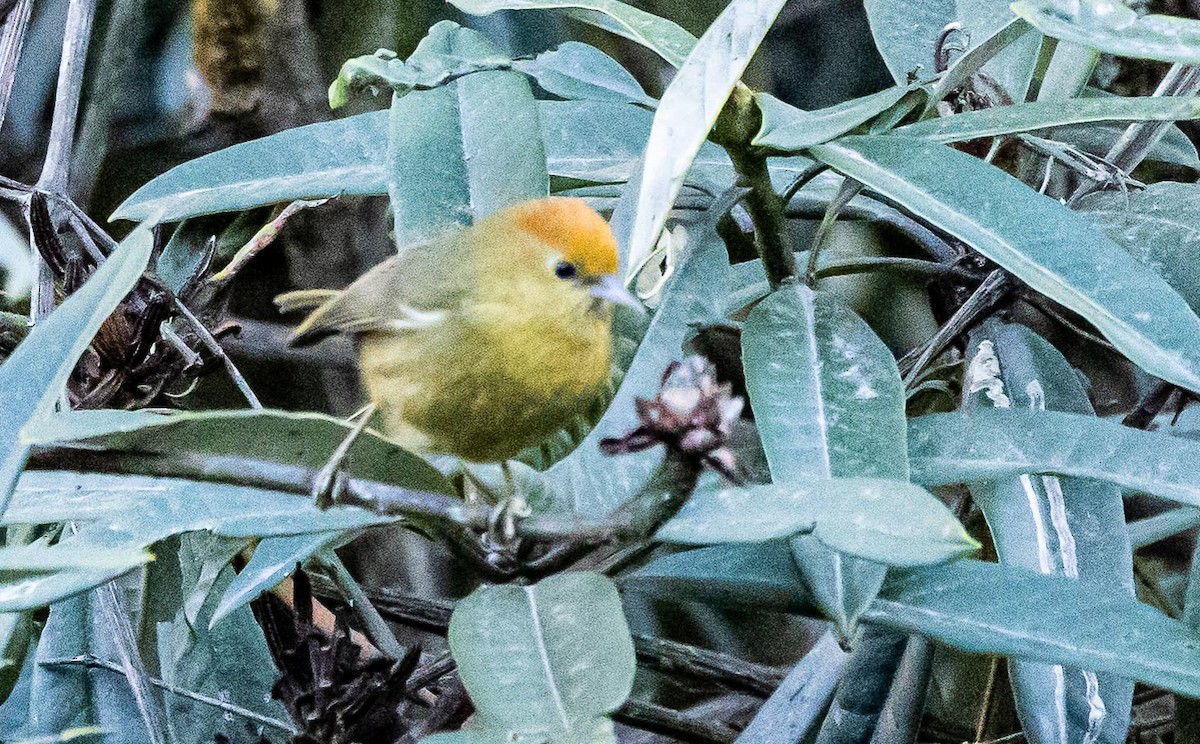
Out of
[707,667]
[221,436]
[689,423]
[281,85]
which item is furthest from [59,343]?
[281,85]

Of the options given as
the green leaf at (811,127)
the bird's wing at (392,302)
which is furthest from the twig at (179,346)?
the green leaf at (811,127)

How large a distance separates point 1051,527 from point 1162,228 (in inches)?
14.2

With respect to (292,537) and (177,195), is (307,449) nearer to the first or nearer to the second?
(292,537)

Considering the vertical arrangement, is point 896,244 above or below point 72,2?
below

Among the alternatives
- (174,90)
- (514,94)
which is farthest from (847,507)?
(174,90)

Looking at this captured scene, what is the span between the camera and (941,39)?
144cm

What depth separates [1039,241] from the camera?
1.09 metres

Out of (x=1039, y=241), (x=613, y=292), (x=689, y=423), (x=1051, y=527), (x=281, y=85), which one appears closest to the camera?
(x=689, y=423)

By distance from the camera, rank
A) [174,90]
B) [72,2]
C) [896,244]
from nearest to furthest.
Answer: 1. [72,2]
2. [896,244]
3. [174,90]

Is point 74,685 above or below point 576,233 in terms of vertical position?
below

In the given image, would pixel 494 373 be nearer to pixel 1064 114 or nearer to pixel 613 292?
pixel 613 292

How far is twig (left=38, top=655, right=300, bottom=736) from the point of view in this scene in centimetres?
131

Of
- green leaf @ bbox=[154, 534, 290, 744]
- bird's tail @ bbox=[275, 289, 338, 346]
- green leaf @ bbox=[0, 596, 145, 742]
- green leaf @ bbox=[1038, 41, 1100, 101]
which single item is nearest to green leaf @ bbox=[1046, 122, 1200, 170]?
green leaf @ bbox=[1038, 41, 1100, 101]

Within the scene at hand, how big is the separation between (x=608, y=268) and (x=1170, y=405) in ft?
2.47
